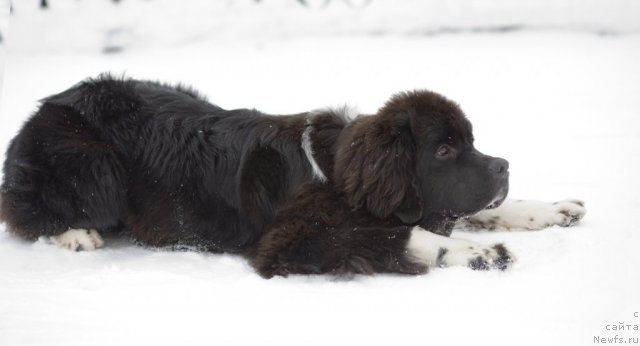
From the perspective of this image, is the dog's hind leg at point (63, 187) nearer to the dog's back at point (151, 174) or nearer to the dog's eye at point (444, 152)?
the dog's back at point (151, 174)

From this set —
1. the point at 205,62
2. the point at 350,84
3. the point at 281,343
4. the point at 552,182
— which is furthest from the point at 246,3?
the point at 281,343

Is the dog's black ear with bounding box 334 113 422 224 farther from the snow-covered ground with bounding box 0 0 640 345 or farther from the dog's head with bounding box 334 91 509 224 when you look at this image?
the snow-covered ground with bounding box 0 0 640 345

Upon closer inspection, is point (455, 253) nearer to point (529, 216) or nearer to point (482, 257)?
point (482, 257)

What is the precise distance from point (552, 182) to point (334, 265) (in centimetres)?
283

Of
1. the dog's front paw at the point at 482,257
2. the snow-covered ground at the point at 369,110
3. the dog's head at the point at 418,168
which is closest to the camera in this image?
the snow-covered ground at the point at 369,110

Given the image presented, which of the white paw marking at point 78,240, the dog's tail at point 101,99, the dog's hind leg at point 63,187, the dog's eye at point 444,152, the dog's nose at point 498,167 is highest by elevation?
the dog's tail at point 101,99

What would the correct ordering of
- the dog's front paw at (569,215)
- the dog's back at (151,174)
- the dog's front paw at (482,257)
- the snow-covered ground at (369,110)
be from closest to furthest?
the snow-covered ground at (369,110) → the dog's front paw at (482,257) → the dog's back at (151,174) → the dog's front paw at (569,215)

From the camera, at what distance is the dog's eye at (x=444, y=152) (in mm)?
4586

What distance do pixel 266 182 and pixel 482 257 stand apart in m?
1.49

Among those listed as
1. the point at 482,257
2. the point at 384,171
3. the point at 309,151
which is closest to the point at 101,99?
the point at 309,151

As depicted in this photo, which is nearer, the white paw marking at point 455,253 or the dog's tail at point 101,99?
the white paw marking at point 455,253

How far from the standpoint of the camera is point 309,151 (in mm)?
4828

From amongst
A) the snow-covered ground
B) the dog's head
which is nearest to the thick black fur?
the dog's head

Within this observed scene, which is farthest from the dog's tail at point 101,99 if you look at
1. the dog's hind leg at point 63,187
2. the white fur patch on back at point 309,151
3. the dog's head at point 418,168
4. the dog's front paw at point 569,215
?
the dog's front paw at point 569,215
